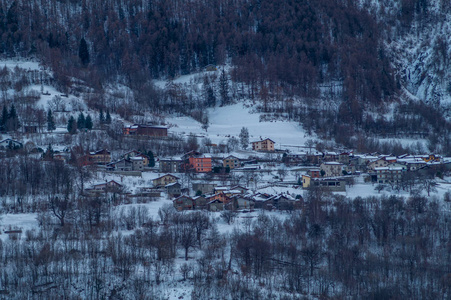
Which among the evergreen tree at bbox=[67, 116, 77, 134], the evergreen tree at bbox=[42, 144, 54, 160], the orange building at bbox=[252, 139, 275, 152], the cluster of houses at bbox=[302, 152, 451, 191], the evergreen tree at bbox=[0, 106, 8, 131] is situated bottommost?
the cluster of houses at bbox=[302, 152, 451, 191]

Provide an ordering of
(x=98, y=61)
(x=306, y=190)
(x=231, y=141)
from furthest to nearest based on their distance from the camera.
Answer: (x=98, y=61)
(x=231, y=141)
(x=306, y=190)

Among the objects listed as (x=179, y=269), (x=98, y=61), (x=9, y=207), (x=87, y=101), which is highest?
(x=98, y=61)

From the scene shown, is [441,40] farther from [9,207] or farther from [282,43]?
[9,207]

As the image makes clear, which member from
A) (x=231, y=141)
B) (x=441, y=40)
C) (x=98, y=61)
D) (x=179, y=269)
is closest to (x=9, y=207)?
(x=179, y=269)

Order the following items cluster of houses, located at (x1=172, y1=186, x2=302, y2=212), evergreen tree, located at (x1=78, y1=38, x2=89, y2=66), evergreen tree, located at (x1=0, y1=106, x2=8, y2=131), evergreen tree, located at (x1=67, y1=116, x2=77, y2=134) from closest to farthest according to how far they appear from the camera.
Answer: cluster of houses, located at (x1=172, y1=186, x2=302, y2=212) < evergreen tree, located at (x1=67, y1=116, x2=77, y2=134) < evergreen tree, located at (x1=0, y1=106, x2=8, y2=131) < evergreen tree, located at (x1=78, y1=38, x2=89, y2=66)

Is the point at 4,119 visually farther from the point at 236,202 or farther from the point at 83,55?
the point at 83,55

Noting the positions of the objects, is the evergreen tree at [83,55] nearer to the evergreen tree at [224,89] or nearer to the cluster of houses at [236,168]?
the evergreen tree at [224,89]

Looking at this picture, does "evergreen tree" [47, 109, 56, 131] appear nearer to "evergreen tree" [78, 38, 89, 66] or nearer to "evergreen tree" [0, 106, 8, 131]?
"evergreen tree" [0, 106, 8, 131]

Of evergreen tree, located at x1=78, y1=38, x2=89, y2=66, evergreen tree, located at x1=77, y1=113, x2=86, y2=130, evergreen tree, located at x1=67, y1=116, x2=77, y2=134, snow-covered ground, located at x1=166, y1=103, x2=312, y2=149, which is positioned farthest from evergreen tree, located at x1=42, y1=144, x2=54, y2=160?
evergreen tree, located at x1=78, y1=38, x2=89, y2=66

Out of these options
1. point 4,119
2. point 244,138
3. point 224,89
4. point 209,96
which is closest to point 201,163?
point 244,138

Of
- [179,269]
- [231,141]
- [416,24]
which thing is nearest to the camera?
[179,269]

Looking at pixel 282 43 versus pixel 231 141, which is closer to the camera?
pixel 231 141
